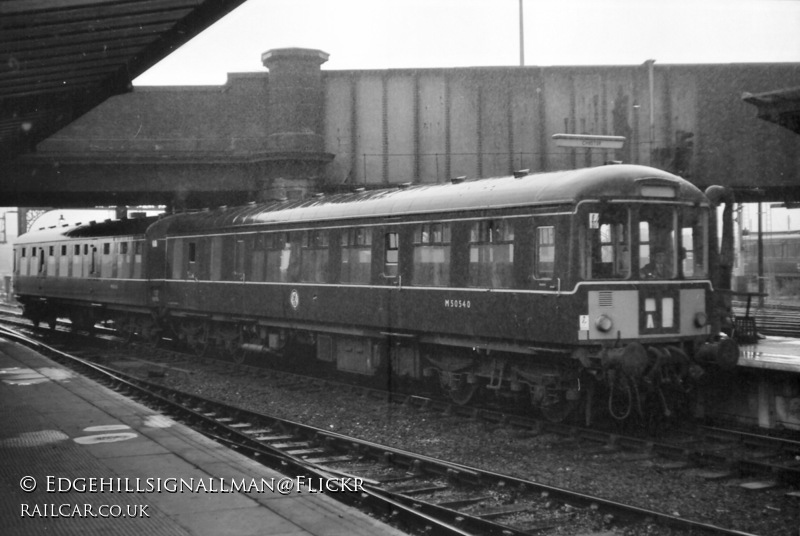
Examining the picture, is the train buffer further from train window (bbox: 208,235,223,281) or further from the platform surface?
train window (bbox: 208,235,223,281)

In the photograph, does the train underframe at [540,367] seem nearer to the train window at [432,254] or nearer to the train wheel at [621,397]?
the train wheel at [621,397]

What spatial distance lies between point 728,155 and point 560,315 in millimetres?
15468

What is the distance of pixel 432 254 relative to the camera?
13.6 metres

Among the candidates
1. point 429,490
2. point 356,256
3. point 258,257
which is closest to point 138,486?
point 429,490

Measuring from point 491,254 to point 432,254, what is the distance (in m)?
1.48

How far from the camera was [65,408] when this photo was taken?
1180 cm

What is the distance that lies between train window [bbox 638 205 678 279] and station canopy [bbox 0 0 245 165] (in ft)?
19.8

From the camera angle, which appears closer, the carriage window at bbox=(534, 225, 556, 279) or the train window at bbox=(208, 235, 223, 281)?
the carriage window at bbox=(534, 225, 556, 279)

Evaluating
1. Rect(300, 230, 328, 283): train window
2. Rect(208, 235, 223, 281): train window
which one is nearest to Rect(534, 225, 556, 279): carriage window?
Rect(300, 230, 328, 283): train window

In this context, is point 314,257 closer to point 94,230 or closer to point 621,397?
point 621,397

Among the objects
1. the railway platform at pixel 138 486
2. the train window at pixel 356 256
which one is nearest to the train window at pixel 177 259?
the train window at pixel 356 256

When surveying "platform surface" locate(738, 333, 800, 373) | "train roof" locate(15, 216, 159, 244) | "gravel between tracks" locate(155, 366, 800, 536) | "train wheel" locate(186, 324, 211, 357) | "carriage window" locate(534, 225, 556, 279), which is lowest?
"gravel between tracks" locate(155, 366, 800, 536)

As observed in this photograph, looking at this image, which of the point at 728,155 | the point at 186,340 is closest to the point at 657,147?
the point at 728,155

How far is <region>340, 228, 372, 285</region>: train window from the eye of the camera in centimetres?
1521
